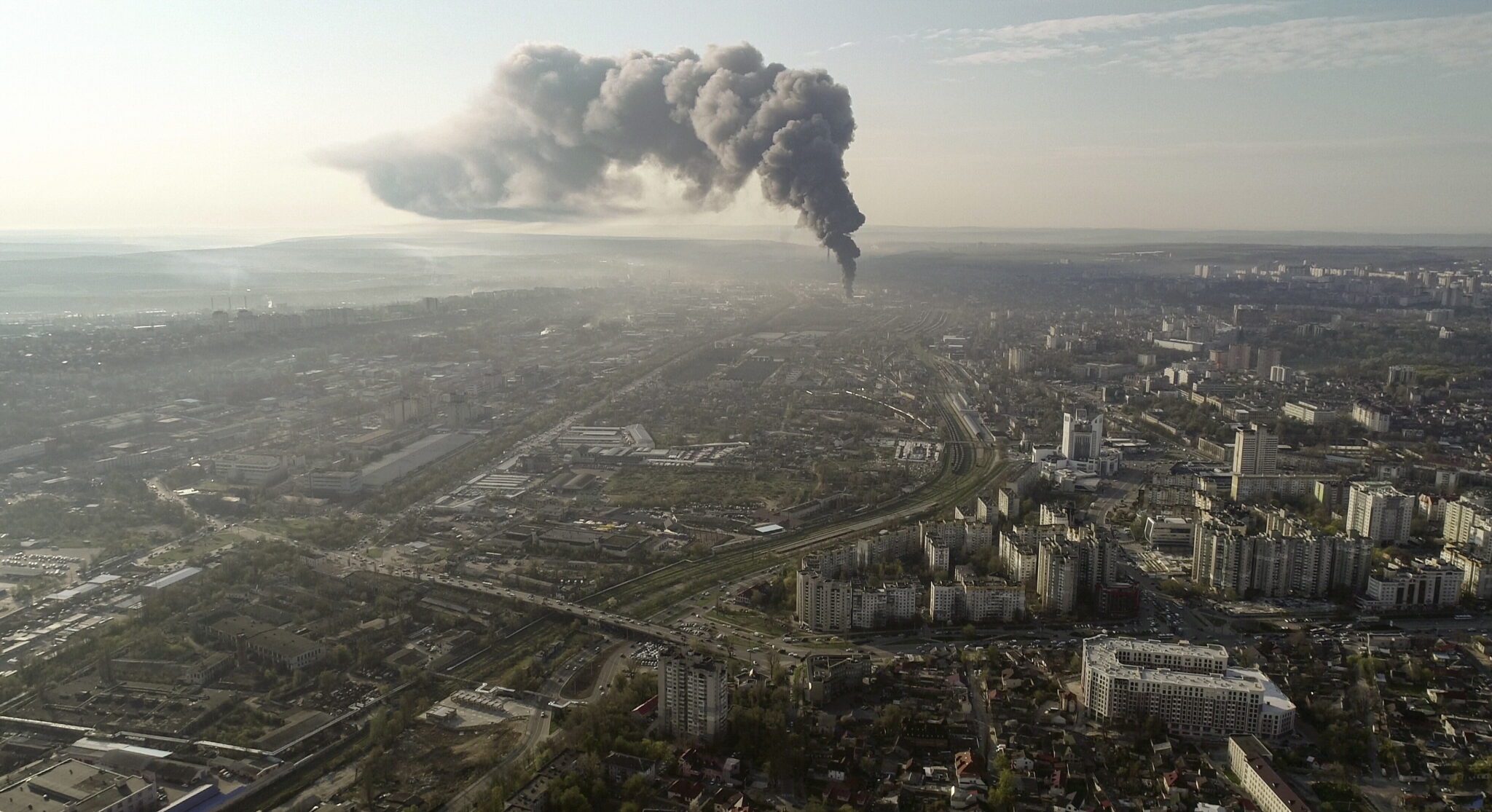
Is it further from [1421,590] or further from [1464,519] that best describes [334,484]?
[1464,519]

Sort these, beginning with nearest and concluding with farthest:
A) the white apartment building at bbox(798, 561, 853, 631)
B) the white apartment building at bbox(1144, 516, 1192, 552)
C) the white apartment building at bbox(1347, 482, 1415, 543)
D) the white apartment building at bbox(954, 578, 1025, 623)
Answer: the white apartment building at bbox(798, 561, 853, 631) → the white apartment building at bbox(954, 578, 1025, 623) → the white apartment building at bbox(1347, 482, 1415, 543) → the white apartment building at bbox(1144, 516, 1192, 552)

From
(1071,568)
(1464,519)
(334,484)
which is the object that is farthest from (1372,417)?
(334,484)

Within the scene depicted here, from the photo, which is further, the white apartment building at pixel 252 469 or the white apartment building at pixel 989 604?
the white apartment building at pixel 252 469

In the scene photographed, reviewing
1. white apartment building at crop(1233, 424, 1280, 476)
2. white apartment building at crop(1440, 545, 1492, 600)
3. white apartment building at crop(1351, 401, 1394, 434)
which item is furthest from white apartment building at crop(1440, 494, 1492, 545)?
white apartment building at crop(1351, 401, 1394, 434)

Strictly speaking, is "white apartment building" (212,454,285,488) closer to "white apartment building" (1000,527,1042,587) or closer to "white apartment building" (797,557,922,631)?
"white apartment building" (797,557,922,631)

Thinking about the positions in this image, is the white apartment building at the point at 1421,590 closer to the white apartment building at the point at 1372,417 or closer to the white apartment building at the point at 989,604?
the white apartment building at the point at 989,604

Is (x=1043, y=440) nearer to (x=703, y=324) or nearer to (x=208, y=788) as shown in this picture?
(x=208, y=788)

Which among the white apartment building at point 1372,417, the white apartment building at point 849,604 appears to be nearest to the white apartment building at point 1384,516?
the white apartment building at point 849,604
